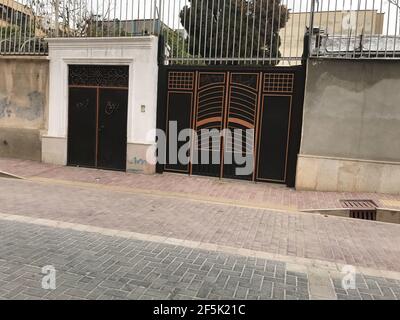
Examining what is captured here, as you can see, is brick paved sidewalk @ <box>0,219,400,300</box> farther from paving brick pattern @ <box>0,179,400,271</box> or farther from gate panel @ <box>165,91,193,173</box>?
gate panel @ <box>165,91,193,173</box>

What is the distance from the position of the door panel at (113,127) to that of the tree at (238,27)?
2.51 meters

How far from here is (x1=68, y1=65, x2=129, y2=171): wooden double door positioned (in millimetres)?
11008

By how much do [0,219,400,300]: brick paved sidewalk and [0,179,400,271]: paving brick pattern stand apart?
0.67 metres

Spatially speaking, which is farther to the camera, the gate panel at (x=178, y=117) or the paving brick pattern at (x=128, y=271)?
the gate panel at (x=178, y=117)

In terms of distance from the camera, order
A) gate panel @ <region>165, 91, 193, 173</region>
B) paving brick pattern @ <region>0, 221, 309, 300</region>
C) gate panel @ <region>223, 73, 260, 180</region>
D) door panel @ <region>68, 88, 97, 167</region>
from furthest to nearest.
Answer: door panel @ <region>68, 88, 97, 167</region> → gate panel @ <region>165, 91, 193, 173</region> → gate panel @ <region>223, 73, 260, 180</region> → paving brick pattern @ <region>0, 221, 309, 300</region>

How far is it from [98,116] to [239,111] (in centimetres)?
405

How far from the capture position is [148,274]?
4.46 metres

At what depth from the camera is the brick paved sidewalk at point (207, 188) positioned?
8477 millimetres

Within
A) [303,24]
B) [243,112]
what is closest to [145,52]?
[243,112]

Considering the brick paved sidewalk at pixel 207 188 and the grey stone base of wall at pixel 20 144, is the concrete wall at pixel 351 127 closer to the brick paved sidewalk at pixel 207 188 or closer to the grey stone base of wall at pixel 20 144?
the brick paved sidewalk at pixel 207 188

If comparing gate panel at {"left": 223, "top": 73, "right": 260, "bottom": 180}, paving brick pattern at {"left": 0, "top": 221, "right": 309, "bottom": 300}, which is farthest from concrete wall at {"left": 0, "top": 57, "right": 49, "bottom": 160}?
paving brick pattern at {"left": 0, "top": 221, "right": 309, "bottom": 300}

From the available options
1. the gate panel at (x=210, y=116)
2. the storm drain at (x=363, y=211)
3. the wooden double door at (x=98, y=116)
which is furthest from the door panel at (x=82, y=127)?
the storm drain at (x=363, y=211)
